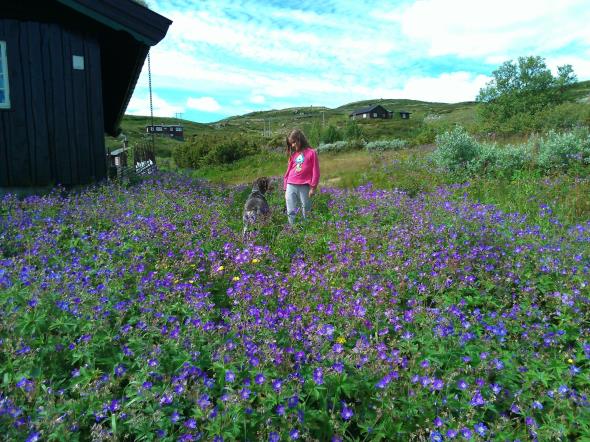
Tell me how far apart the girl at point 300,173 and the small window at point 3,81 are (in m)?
6.34

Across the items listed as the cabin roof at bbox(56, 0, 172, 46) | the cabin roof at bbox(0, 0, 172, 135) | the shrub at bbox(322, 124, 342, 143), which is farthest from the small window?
the shrub at bbox(322, 124, 342, 143)

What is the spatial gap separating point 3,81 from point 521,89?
191 feet

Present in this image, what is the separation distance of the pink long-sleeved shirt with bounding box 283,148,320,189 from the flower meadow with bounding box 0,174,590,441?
1.99 meters

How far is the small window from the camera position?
8.79 metres

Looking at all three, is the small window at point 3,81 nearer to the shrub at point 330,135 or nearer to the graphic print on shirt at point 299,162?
the graphic print on shirt at point 299,162

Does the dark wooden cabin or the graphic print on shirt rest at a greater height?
the dark wooden cabin

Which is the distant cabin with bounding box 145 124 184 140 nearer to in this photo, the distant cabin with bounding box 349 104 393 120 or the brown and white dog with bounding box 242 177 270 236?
the distant cabin with bounding box 349 104 393 120

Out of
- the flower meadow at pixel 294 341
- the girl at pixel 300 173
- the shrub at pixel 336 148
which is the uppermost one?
the shrub at pixel 336 148

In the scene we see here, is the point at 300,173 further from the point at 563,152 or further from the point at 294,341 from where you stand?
the point at 563,152

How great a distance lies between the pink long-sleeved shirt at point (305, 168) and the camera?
23.5 ft

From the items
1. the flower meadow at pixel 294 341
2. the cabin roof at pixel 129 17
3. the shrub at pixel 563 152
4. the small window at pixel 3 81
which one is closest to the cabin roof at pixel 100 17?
the cabin roof at pixel 129 17

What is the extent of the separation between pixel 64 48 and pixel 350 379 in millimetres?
9916

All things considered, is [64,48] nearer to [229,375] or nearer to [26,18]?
[26,18]

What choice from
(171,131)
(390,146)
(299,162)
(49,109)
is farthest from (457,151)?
(171,131)
